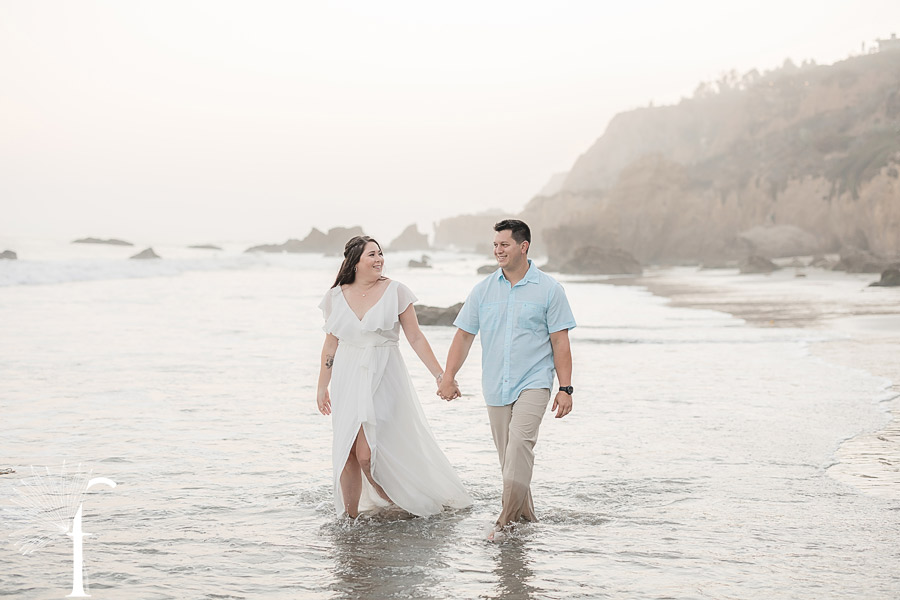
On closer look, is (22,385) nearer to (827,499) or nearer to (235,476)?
(235,476)

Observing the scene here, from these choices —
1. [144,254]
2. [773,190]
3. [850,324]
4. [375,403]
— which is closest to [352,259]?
[375,403]

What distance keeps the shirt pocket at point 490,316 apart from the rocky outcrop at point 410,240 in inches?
6595

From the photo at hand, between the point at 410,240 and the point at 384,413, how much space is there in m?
169

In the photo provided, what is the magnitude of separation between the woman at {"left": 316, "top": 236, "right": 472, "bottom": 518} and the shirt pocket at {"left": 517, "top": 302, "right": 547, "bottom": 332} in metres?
0.63

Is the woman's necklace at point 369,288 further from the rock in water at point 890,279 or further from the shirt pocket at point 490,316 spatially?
the rock in water at point 890,279

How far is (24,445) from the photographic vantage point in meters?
7.70

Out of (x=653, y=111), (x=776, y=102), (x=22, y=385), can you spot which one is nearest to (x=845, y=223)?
(x=776, y=102)

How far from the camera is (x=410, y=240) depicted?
573 feet

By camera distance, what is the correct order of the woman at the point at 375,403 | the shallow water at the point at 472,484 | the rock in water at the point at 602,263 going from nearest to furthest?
the shallow water at the point at 472,484 → the woman at the point at 375,403 → the rock in water at the point at 602,263

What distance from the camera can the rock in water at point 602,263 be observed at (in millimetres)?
62062

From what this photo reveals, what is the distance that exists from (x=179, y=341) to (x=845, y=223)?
208 ft

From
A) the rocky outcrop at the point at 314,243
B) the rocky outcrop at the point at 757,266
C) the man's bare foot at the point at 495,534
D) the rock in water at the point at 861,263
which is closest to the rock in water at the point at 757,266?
the rocky outcrop at the point at 757,266

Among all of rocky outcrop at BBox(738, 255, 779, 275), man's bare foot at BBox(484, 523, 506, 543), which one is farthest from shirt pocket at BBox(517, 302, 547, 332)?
rocky outcrop at BBox(738, 255, 779, 275)

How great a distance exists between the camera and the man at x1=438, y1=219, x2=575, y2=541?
17.6 feet
